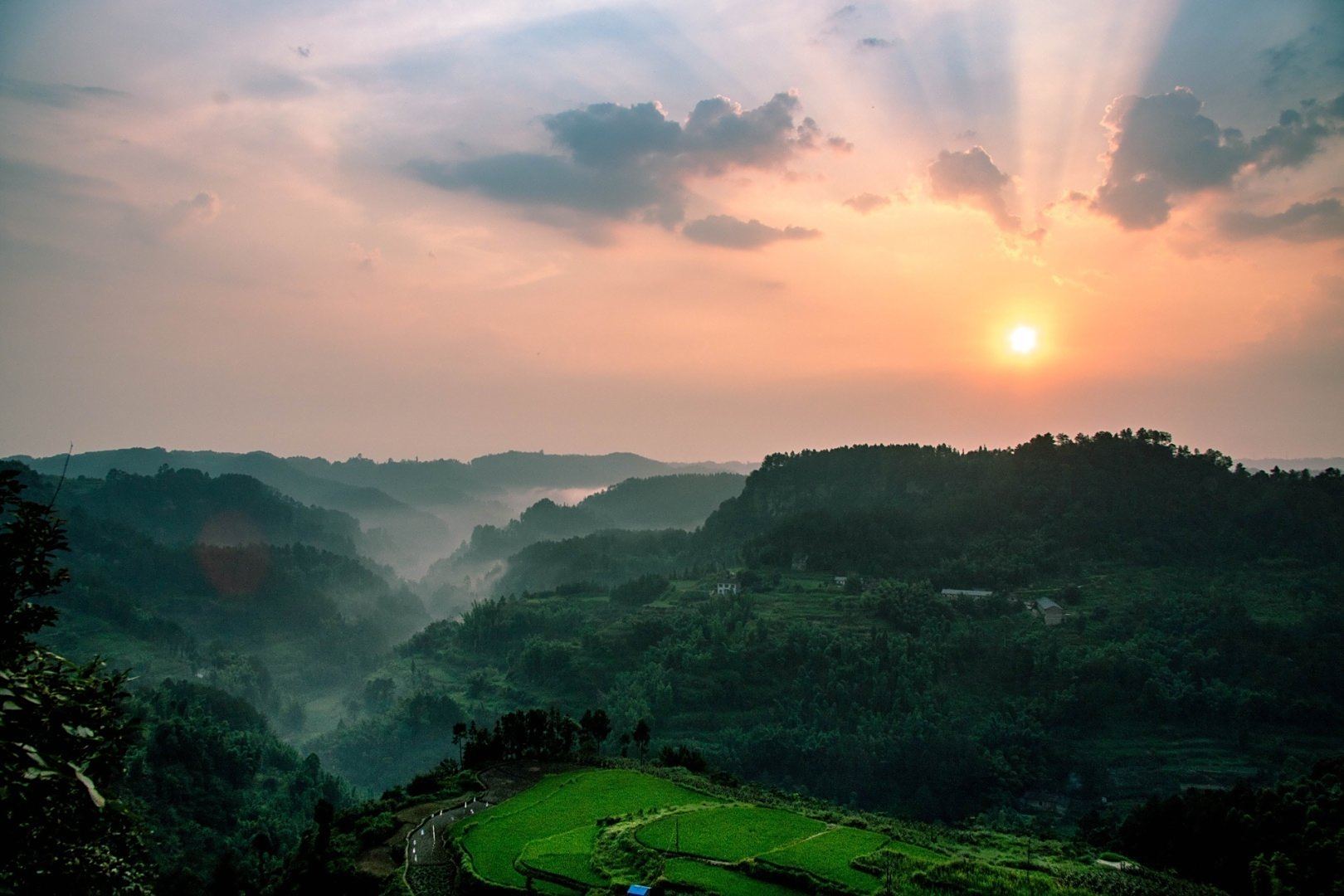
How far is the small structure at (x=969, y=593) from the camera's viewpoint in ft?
267

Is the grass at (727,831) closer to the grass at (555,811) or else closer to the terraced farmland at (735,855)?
the terraced farmland at (735,855)

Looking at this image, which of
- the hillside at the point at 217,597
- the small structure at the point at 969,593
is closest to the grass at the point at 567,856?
the small structure at the point at 969,593

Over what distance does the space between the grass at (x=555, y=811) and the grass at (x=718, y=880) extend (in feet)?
10.8

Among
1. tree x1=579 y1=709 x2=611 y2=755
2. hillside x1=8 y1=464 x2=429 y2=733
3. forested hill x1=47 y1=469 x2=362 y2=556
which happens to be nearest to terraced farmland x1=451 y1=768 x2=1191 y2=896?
tree x1=579 y1=709 x2=611 y2=755

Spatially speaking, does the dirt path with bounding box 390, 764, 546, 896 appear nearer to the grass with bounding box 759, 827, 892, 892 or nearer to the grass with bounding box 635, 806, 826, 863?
the grass with bounding box 635, 806, 826, 863

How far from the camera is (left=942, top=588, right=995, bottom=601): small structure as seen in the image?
81.2m

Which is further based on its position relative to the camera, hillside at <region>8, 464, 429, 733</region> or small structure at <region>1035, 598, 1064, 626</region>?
hillside at <region>8, 464, 429, 733</region>

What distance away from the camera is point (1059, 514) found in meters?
93.4

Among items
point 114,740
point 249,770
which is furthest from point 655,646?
point 114,740

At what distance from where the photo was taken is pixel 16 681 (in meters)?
9.27

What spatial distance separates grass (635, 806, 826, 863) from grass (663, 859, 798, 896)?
2.62 ft

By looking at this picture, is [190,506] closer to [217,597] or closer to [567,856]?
[217,597]

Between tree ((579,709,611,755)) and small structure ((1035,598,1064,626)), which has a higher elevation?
small structure ((1035,598,1064,626))

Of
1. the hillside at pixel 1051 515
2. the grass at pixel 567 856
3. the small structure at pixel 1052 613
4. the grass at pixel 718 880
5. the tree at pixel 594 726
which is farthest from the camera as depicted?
the hillside at pixel 1051 515
